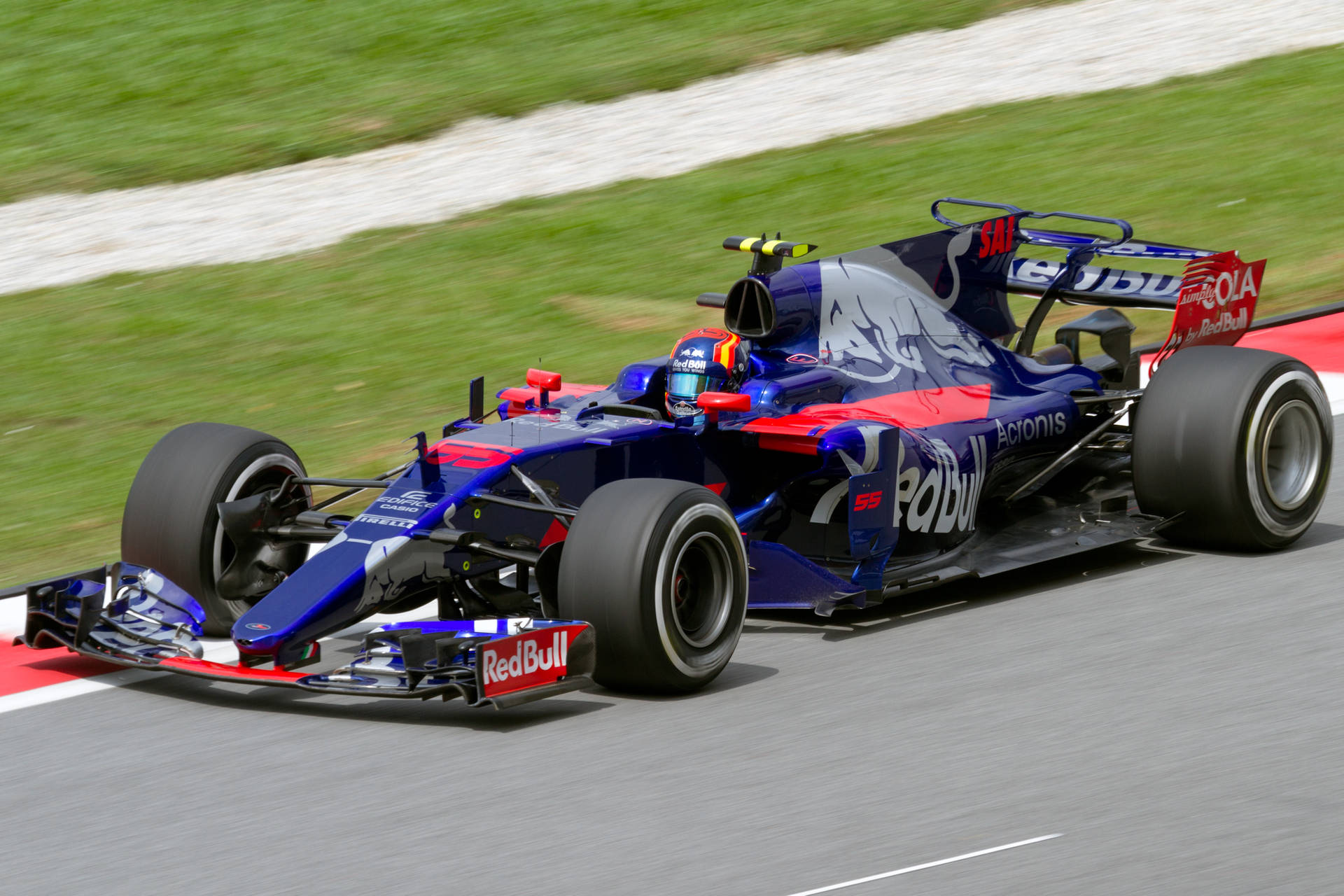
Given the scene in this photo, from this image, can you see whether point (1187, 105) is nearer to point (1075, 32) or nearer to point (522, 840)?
point (1075, 32)

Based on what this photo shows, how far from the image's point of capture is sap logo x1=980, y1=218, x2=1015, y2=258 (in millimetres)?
8633

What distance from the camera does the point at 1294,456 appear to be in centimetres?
794

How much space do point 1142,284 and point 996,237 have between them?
85cm

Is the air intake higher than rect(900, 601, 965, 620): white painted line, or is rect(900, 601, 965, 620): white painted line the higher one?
the air intake

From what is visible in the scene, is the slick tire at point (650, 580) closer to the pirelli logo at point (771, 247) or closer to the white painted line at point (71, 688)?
the pirelli logo at point (771, 247)

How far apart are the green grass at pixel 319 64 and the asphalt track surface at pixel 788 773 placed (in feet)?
42.7

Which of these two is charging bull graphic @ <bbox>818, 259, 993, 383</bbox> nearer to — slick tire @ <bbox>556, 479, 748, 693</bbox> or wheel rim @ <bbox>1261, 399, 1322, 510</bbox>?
wheel rim @ <bbox>1261, 399, 1322, 510</bbox>

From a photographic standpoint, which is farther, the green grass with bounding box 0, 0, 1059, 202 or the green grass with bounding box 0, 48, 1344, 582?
the green grass with bounding box 0, 0, 1059, 202

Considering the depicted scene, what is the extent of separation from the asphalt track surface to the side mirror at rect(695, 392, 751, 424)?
2.95ft

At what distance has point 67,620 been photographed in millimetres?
6770

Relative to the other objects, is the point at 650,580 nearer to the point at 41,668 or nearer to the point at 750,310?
the point at 750,310

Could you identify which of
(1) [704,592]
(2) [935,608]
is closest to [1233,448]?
(2) [935,608]

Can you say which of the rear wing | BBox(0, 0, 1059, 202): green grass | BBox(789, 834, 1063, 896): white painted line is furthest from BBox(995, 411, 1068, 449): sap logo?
BBox(0, 0, 1059, 202): green grass

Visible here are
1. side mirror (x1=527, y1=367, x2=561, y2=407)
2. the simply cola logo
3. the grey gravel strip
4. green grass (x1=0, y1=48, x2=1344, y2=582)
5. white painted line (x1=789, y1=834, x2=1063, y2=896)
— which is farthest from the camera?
the grey gravel strip
